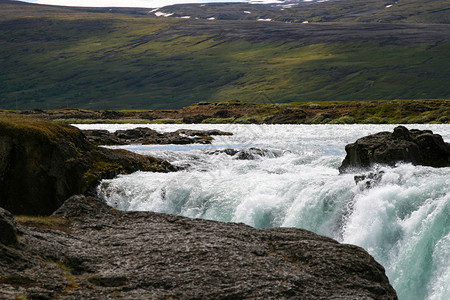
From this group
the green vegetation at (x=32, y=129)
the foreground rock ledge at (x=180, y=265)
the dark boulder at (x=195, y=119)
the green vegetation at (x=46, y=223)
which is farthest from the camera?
the dark boulder at (x=195, y=119)

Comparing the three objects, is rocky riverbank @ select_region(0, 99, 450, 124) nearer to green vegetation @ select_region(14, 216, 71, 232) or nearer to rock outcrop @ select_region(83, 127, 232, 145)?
rock outcrop @ select_region(83, 127, 232, 145)

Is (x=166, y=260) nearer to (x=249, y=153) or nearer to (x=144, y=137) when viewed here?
(x=249, y=153)

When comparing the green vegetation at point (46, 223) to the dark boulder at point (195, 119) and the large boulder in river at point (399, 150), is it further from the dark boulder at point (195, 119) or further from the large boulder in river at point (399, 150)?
the dark boulder at point (195, 119)

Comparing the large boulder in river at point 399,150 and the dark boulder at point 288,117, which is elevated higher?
the large boulder in river at point 399,150

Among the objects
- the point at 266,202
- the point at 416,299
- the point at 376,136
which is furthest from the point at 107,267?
the point at 376,136

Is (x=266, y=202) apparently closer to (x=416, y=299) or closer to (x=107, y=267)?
(x=416, y=299)

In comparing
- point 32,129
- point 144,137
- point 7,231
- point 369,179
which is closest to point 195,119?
point 144,137

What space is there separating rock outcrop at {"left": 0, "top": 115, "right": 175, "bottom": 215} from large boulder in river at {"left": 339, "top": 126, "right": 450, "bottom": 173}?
16248 millimetres

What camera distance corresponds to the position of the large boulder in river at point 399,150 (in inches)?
1152

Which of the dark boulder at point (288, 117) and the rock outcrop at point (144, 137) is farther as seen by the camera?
the dark boulder at point (288, 117)

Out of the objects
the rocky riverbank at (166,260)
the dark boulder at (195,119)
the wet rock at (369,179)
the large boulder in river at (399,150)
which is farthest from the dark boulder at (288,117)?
the rocky riverbank at (166,260)

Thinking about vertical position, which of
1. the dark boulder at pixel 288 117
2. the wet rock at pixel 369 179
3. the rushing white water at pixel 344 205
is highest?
the wet rock at pixel 369 179

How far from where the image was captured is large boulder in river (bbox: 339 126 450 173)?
29.2m

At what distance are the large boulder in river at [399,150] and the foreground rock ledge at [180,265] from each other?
1818cm
